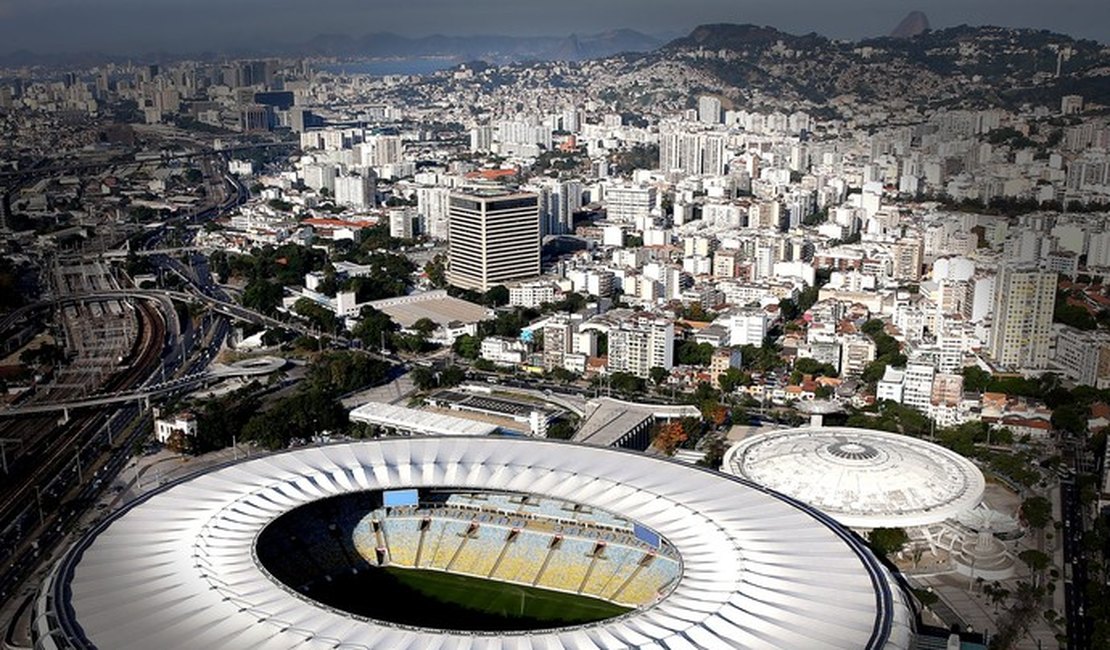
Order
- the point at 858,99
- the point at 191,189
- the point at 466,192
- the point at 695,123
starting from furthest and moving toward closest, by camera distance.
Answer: the point at 695,123 < the point at 858,99 < the point at 191,189 < the point at 466,192

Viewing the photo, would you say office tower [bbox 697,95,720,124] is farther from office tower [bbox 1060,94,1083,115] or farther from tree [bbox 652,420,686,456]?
tree [bbox 652,420,686,456]

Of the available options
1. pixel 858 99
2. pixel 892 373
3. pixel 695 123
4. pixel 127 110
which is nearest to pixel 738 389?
pixel 892 373

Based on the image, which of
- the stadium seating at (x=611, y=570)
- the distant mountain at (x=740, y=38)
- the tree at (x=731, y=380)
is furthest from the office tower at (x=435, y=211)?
the distant mountain at (x=740, y=38)

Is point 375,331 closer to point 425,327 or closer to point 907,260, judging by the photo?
point 425,327

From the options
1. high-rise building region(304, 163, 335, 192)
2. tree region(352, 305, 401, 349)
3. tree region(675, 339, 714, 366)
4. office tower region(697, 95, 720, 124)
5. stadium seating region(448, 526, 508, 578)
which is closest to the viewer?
stadium seating region(448, 526, 508, 578)

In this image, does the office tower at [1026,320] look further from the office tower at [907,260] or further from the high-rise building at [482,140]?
the high-rise building at [482,140]

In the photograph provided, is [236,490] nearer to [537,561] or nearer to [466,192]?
[537,561]

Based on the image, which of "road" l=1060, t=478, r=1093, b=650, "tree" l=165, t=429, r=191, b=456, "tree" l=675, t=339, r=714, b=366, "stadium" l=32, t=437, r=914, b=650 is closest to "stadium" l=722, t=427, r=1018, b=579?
"road" l=1060, t=478, r=1093, b=650
